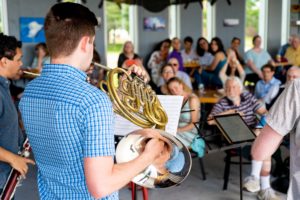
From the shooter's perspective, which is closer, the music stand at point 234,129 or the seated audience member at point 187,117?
the music stand at point 234,129

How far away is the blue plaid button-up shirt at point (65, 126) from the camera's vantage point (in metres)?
1.11

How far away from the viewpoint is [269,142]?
1.47m

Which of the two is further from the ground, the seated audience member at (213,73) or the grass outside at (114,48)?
the grass outside at (114,48)

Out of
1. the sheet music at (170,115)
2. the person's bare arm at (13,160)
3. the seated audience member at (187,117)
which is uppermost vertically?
the sheet music at (170,115)

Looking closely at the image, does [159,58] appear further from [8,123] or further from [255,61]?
[8,123]

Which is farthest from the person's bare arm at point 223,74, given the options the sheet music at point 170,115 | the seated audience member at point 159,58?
the sheet music at point 170,115

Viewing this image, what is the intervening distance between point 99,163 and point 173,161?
0.38m

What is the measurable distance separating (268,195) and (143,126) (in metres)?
2.44

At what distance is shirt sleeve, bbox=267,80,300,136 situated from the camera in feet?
4.63

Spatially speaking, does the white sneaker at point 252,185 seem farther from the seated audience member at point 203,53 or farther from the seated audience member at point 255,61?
the seated audience member at point 203,53

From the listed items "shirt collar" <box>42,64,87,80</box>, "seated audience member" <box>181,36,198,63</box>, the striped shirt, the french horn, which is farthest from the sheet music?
"seated audience member" <box>181,36,198,63</box>

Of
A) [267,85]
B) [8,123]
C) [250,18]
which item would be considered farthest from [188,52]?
[8,123]

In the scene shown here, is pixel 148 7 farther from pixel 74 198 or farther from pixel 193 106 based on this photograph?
pixel 74 198

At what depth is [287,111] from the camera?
1.42 metres
